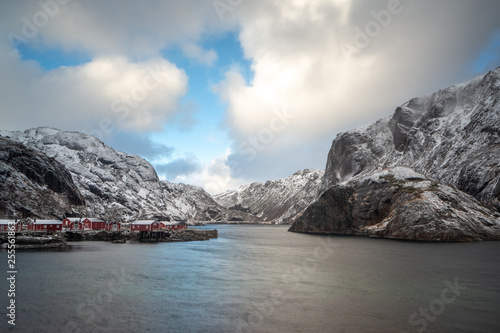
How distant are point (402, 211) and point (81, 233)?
125006 mm

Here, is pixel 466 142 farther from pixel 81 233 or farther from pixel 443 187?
pixel 81 233

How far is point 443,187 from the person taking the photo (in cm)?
12000

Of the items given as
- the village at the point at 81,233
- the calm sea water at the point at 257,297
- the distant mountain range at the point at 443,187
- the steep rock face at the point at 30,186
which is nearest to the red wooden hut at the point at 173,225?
the village at the point at 81,233

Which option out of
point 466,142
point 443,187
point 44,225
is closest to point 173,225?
point 44,225

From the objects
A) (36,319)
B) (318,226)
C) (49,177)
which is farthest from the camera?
(49,177)

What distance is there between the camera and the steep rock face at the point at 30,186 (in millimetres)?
141000

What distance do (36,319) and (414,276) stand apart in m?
48.9

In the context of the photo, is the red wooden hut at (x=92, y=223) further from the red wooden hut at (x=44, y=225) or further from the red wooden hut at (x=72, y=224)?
the red wooden hut at (x=44, y=225)

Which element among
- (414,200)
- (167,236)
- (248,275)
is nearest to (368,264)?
(248,275)

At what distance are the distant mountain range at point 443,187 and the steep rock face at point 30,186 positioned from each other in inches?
5454

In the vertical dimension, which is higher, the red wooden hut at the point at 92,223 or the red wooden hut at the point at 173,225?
the red wooden hut at the point at 92,223

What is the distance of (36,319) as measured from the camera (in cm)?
2777

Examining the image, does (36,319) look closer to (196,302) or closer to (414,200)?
(196,302)

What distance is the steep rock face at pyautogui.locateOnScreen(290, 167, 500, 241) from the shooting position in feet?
341
